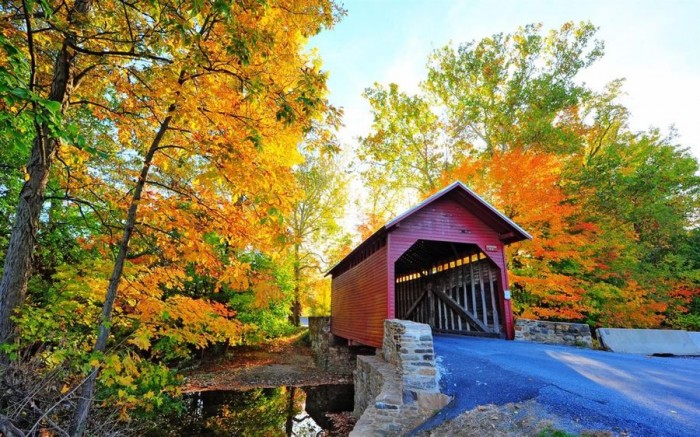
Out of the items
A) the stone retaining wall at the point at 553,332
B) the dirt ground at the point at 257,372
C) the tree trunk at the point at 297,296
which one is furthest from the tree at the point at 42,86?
the tree trunk at the point at 297,296

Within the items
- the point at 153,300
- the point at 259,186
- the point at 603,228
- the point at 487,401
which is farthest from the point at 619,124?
the point at 153,300

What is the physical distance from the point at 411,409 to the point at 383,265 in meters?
3.83

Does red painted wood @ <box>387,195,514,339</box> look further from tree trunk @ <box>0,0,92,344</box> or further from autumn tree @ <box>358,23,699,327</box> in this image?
tree trunk @ <box>0,0,92,344</box>

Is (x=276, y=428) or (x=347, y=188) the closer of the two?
(x=276, y=428)

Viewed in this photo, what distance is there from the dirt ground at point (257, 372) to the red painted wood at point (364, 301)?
181 cm

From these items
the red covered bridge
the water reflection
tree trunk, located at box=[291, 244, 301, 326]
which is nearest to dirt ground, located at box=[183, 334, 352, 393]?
the water reflection

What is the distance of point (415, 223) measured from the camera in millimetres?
8227

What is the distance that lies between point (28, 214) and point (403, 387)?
5.22 m

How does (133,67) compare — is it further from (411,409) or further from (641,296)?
(641,296)

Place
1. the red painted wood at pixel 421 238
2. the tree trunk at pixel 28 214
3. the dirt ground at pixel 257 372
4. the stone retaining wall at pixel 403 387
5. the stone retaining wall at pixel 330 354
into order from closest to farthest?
the tree trunk at pixel 28 214 < the stone retaining wall at pixel 403 387 < the red painted wood at pixel 421 238 < the dirt ground at pixel 257 372 < the stone retaining wall at pixel 330 354

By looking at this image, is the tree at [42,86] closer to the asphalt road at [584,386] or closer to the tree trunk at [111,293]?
the tree trunk at [111,293]

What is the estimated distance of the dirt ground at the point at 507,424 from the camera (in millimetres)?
3355

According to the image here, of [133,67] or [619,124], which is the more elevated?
[619,124]

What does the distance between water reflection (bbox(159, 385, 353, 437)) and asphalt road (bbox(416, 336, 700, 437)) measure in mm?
4029
